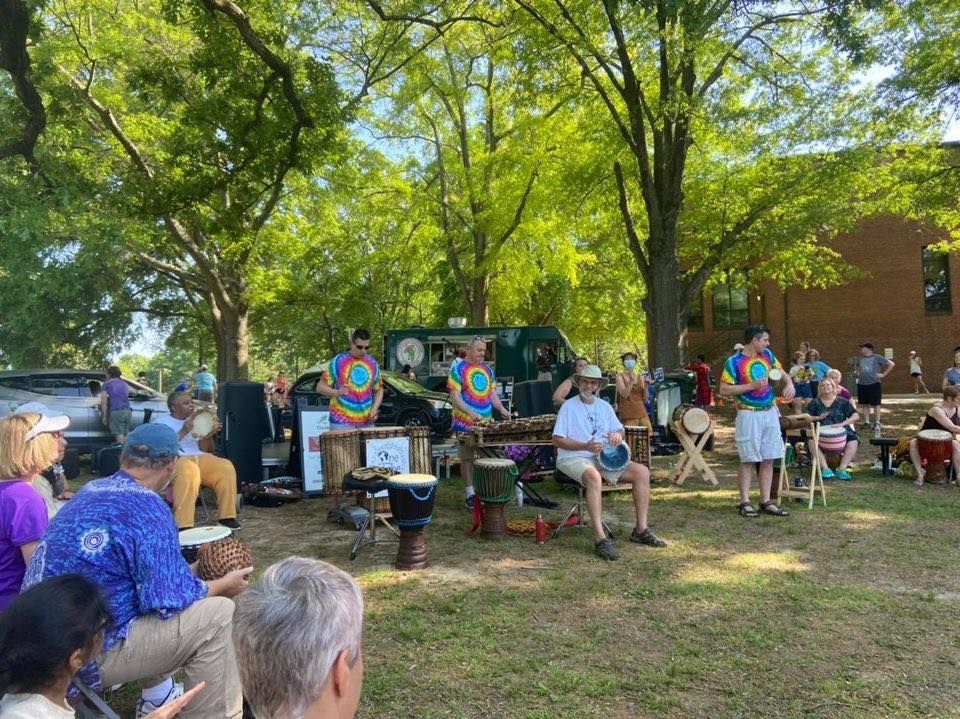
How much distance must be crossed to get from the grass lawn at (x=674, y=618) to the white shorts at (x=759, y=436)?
2.10ft

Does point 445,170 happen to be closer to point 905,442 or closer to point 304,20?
point 304,20

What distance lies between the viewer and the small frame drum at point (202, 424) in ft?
21.0

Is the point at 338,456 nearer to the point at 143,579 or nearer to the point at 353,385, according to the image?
the point at 353,385

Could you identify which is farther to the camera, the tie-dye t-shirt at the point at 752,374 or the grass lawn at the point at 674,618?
the tie-dye t-shirt at the point at 752,374

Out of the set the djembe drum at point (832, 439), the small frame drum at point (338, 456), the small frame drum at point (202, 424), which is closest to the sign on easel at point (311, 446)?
the small frame drum at point (338, 456)

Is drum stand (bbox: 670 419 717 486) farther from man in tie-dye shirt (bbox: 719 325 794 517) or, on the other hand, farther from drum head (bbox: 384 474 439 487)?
drum head (bbox: 384 474 439 487)

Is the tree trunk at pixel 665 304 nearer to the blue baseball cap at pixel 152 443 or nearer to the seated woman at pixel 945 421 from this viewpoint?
the seated woman at pixel 945 421

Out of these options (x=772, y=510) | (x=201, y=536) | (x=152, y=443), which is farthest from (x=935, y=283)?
(x=152, y=443)

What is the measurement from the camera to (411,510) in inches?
213

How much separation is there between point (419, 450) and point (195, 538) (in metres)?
3.48

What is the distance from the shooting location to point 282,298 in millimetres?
25812

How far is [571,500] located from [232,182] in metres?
7.27

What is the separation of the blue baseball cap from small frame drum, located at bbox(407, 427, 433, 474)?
4106 mm

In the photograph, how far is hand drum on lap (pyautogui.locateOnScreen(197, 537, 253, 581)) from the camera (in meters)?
3.35
